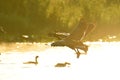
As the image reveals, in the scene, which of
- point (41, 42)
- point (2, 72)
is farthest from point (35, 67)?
point (41, 42)

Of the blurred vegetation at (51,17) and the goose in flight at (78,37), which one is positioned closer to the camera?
the goose in flight at (78,37)

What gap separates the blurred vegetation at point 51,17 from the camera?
3137 inches

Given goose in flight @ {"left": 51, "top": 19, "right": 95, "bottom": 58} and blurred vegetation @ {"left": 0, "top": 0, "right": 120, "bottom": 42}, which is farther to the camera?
blurred vegetation @ {"left": 0, "top": 0, "right": 120, "bottom": 42}

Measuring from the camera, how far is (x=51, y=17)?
81500mm

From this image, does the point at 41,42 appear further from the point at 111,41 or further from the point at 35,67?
the point at 35,67

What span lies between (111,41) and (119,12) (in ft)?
19.7

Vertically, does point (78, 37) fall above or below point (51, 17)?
below

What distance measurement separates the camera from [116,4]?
8888 centimetres

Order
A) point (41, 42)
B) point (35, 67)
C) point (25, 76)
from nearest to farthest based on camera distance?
point (25, 76), point (35, 67), point (41, 42)

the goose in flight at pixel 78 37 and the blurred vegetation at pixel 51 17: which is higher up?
the blurred vegetation at pixel 51 17

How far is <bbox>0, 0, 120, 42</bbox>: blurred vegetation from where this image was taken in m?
79.7

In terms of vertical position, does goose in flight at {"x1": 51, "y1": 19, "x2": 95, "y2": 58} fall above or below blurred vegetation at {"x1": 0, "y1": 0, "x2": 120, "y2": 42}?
below

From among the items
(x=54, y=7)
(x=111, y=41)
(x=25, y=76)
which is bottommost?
(x=25, y=76)

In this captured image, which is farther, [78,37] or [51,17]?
[51,17]
